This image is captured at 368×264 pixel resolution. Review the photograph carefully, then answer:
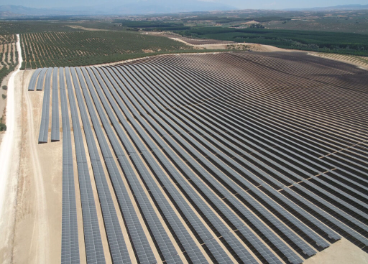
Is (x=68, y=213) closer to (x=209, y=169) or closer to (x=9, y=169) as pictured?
(x=9, y=169)

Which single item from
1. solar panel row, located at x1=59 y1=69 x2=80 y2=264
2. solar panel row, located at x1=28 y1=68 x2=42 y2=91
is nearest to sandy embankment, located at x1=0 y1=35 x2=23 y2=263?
solar panel row, located at x1=28 y1=68 x2=42 y2=91

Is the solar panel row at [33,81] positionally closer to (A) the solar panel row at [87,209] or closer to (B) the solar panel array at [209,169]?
(B) the solar panel array at [209,169]

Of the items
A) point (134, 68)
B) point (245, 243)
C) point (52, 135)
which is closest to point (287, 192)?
point (245, 243)

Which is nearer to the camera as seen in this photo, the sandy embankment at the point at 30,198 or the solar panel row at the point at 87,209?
the solar panel row at the point at 87,209

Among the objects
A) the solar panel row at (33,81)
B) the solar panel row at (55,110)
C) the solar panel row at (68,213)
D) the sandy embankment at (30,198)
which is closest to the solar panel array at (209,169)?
the solar panel row at (68,213)

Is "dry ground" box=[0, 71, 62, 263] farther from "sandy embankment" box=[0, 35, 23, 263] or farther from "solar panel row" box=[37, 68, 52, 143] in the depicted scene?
"solar panel row" box=[37, 68, 52, 143]

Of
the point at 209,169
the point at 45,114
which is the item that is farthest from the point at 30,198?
the point at 45,114
